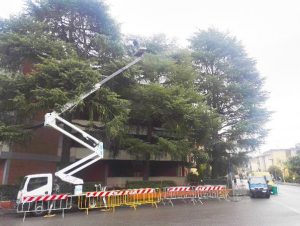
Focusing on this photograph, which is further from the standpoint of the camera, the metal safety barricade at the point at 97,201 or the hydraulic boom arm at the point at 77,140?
the metal safety barricade at the point at 97,201

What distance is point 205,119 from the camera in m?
21.8

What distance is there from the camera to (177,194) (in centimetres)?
1902

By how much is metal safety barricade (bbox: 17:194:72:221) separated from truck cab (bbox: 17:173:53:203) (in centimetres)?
67

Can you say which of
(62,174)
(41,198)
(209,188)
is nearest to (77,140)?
(62,174)

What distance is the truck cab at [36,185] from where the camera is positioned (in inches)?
595

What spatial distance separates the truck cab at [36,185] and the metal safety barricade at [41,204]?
2.20 feet

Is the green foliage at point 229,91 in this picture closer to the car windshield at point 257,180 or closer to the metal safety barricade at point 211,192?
the car windshield at point 257,180

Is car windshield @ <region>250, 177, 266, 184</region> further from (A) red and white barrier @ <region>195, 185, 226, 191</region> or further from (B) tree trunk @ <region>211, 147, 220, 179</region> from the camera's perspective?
(B) tree trunk @ <region>211, 147, 220, 179</region>

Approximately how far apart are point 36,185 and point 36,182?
6.3 inches

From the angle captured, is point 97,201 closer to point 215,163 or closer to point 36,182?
point 36,182

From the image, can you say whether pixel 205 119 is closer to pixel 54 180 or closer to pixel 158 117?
pixel 158 117

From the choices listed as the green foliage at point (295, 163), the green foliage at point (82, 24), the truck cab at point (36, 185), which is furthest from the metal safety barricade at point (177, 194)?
the green foliage at point (295, 163)

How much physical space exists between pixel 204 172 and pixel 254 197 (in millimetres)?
9714

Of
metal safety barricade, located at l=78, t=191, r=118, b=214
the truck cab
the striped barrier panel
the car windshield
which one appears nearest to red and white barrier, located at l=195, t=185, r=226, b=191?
the striped barrier panel
